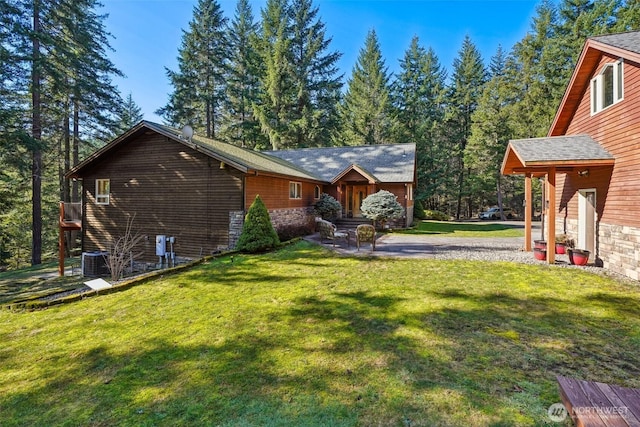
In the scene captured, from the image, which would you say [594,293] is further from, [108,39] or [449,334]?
[108,39]

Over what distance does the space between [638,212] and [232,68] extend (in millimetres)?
30527

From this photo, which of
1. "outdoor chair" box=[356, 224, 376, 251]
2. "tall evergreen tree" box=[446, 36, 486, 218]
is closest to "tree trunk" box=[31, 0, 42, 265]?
"outdoor chair" box=[356, 224, 376, 251]

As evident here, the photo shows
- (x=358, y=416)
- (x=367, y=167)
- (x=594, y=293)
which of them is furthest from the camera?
(x=367, y=167)

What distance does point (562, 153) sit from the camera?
8.13 m

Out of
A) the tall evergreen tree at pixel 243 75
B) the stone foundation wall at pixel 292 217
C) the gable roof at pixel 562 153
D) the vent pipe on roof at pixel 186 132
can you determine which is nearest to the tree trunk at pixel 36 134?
the vent pipe on roof at pixel 186 132

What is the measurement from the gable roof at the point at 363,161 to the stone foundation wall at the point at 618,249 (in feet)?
35.0

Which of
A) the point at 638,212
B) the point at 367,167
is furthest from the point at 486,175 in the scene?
the point at 638,212

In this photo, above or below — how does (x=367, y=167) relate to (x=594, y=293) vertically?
above

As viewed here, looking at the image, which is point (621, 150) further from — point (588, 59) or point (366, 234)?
point (366, 234)

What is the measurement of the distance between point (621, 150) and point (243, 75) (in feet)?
97.3

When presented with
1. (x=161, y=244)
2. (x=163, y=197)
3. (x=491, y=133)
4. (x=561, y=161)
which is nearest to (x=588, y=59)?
(x=561, y=161)

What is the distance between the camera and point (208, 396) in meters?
3.17

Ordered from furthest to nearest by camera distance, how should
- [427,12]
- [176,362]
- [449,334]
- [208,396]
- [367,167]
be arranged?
[367,167] → [427,12] → [449,334] → [176,362] → [208,396]

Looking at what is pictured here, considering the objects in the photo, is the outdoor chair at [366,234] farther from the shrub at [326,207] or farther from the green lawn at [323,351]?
the shrub at [326,207]
